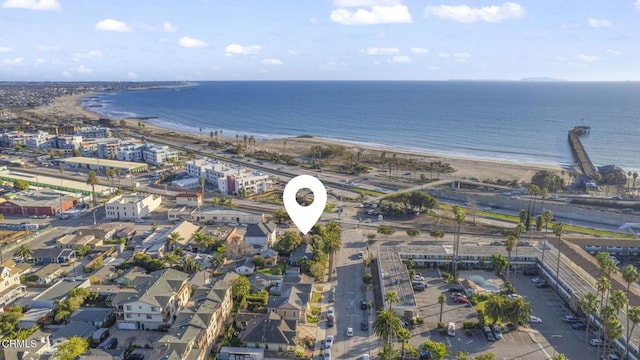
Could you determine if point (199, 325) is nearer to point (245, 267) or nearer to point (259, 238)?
point (245, 267)

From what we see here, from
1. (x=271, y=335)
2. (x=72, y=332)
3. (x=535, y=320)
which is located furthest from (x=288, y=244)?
(x=535, y=320)

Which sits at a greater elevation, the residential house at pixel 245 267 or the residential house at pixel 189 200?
the residential house at pixel 189 200

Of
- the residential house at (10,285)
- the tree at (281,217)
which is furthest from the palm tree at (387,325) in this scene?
the residential house at (10,285)

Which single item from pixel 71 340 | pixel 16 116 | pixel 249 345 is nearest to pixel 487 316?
pixel 249 345

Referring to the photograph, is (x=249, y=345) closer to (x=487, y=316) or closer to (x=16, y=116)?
(x=487, y=316)

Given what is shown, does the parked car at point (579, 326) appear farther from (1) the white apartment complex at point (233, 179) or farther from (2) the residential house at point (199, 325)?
(1) the white apartment complex at point (233, 179)

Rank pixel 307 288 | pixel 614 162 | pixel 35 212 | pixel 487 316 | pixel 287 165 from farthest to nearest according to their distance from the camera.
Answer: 1. pixel 614 162
2. pixel 287 165
3. pixel 35 212
4. pixel 307 288
5. pixel 487 316
